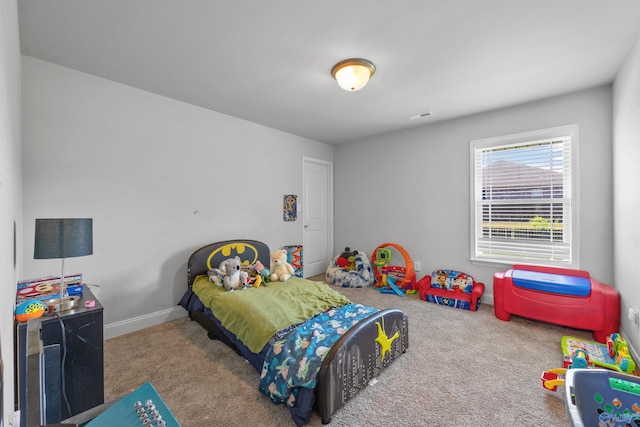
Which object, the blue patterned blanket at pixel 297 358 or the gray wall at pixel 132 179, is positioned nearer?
the blue patterned blanket at pixel 297 358

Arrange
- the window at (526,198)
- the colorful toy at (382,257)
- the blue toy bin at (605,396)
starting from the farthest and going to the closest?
the colorful toy at (382,257) < the window at (526,198) < the blue toy bin at (605,396)

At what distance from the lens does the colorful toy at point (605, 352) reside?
203 centimetres

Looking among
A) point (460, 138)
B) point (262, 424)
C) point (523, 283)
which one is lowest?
point (262, 424)

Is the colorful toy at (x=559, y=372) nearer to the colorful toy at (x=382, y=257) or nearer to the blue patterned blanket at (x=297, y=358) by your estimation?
the blue patterned blanket at (x=297, y=358)

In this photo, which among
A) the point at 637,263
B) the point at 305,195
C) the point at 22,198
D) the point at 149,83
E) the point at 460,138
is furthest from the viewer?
the point at 305,195

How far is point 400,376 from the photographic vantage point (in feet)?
6.96

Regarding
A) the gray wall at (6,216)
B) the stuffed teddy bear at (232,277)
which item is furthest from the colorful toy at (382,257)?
the gray wall at (6,216)

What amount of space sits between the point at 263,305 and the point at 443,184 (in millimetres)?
2978

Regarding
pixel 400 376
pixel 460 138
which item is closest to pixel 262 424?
pixel 400 376

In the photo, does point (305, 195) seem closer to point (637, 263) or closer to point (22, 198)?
point (22, 198)

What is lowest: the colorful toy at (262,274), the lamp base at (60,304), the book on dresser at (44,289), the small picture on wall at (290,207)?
the colorful toy at (262,274)

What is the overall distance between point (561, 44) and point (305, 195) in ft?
11.6

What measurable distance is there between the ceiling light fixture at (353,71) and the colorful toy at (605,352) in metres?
2.72

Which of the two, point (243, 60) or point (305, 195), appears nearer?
point (243, 60)
